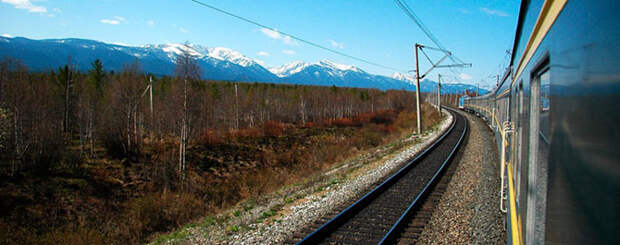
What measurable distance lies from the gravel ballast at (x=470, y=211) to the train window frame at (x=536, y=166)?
177 inches

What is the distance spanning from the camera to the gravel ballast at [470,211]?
649cm

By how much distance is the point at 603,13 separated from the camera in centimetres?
100

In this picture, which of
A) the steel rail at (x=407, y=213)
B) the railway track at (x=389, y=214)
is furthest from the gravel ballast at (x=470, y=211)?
the steel rail at (x=407, y=213)

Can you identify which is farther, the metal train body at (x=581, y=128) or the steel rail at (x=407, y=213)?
the steel rail at (x=407, y=213)

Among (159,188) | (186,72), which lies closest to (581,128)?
(186,72)

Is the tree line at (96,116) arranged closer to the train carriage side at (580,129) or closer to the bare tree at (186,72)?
the bare tree at (186,72)

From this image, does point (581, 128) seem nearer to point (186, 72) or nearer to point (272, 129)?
point (186, 72)

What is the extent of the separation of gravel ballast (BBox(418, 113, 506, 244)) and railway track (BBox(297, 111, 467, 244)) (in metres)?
0.27

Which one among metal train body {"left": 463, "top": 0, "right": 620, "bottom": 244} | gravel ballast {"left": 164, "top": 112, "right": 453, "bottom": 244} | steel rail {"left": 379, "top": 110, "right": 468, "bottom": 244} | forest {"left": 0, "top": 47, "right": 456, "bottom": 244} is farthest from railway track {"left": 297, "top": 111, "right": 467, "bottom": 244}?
forest {"left": 0, "top": 47, "right": 456, "bottom": 244}

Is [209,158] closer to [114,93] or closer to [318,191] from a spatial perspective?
[114,93]

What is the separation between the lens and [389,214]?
793 cm

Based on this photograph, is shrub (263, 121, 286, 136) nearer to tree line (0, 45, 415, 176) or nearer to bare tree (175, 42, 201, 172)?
tree line (0, 45, 415, 176)

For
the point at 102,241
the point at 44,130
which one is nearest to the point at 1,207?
the point at 44,130

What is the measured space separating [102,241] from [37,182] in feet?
49.8
